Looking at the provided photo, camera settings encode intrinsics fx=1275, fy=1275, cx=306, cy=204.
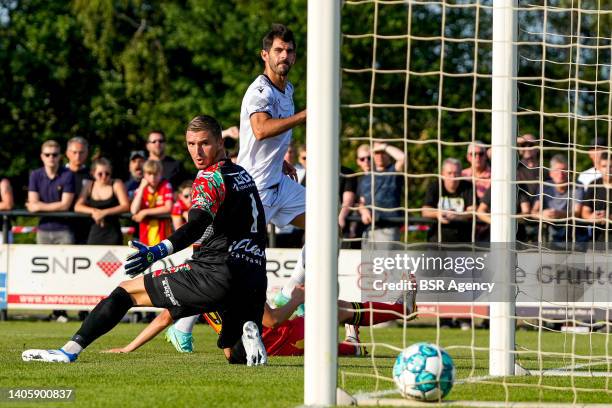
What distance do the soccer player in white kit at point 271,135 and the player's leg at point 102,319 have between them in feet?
5.31

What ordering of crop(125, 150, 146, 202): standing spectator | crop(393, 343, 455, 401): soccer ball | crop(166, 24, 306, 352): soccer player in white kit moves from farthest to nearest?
crop(125, 150, 146, 202): standing spectator, crop(166, 24, 306, 352): soccer player in white kit, crop(393, 343, 455, 401): soccer ball

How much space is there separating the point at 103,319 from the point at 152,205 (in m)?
7.24

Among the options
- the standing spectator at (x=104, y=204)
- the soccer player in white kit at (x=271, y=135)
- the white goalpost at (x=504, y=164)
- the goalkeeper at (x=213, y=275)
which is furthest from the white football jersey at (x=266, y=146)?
the standing spectator at (x=104, y=204)

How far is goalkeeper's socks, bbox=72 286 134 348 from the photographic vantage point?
8906mm

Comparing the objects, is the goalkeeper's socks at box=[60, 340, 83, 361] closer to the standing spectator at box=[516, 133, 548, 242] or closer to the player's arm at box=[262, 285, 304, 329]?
the player's arm at box=[262, 285, 304, 329]

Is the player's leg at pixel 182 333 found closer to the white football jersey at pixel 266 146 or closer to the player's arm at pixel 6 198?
the white football jersey at pixel 266 146

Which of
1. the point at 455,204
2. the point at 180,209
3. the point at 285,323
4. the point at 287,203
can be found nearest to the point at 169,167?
the point at 180,209

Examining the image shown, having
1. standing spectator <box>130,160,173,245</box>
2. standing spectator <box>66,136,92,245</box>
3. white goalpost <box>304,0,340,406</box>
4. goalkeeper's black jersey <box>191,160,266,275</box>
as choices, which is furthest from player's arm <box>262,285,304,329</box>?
standing spectator <box>66,136,92,245</box>

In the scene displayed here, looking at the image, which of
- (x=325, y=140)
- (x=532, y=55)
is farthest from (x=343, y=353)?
(x=532, y=55)

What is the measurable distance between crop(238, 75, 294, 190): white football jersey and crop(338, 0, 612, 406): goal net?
60 cm

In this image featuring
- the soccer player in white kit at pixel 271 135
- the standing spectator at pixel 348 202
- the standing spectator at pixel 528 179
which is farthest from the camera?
the standing spectator at pixel 348 202

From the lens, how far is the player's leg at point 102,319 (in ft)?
29.2

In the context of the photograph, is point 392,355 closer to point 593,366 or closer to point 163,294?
point 593,366

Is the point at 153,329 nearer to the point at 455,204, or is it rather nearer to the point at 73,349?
the point at 73,349
